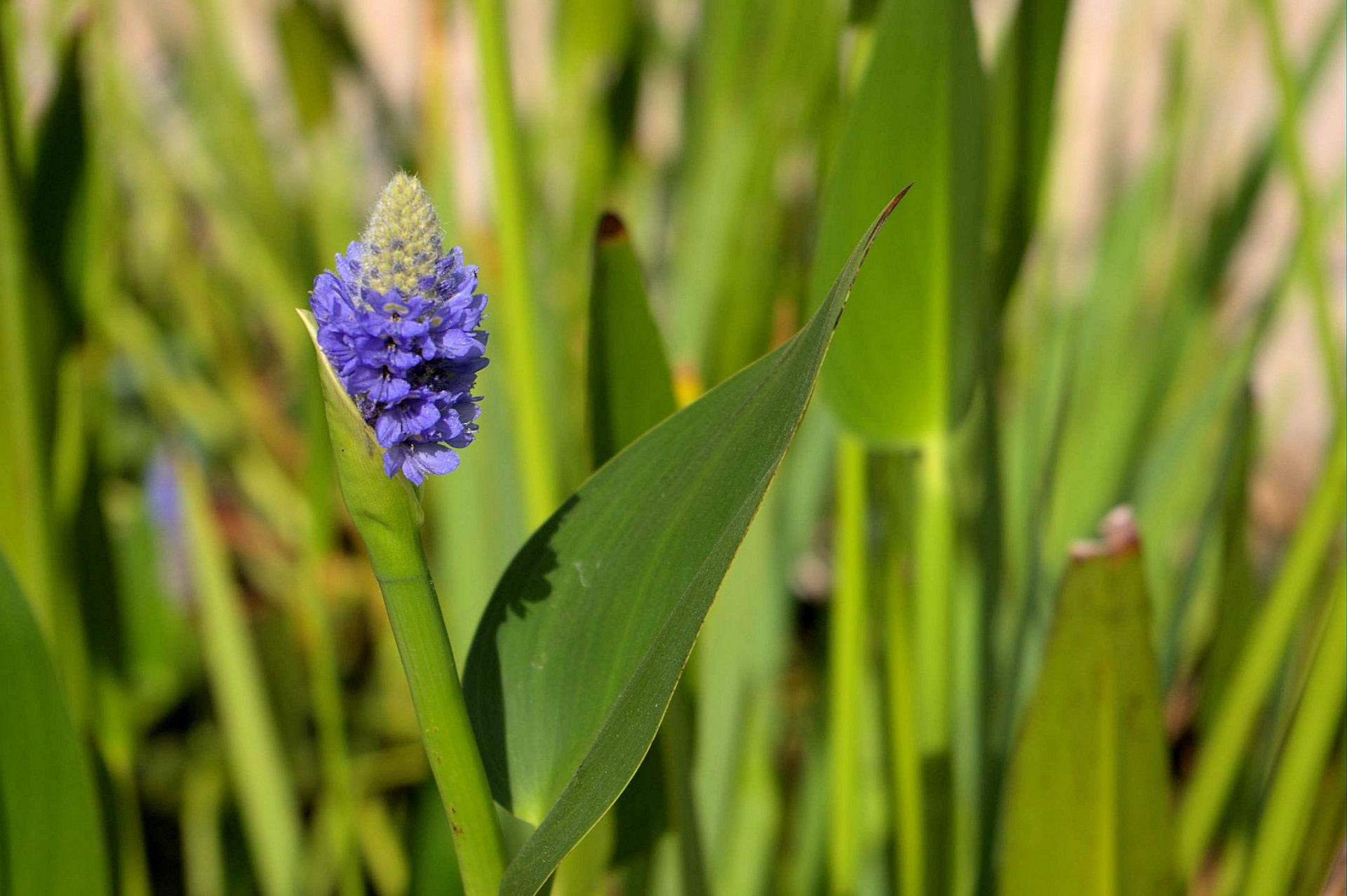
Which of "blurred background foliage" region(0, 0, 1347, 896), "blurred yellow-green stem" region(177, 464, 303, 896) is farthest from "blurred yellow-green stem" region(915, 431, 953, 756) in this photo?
"blurred yellow-green stem" region(177, 464, 303, 896)

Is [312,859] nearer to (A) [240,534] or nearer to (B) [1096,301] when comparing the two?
(A) [240,534]

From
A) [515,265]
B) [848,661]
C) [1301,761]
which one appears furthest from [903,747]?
[515,265]

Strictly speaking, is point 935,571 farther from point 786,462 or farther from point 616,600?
point 786,462

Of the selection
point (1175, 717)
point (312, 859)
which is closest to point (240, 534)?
point (312, 859)

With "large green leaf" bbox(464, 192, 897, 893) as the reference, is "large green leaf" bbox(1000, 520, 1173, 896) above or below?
below

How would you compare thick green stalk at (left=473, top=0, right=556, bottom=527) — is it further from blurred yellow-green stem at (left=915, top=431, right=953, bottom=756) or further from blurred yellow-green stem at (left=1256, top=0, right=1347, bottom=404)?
blurred yellow-green stem at (left=1256, top=0, right=1347, bottom=404)

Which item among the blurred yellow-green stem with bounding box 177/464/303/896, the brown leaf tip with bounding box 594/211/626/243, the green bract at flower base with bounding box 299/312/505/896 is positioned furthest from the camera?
the blurred yellow-green stem with bounding box 177/464/303/896
